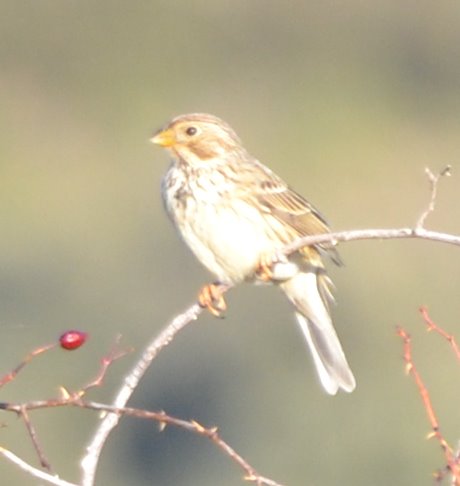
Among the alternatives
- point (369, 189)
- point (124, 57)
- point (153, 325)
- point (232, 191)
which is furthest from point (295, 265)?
point (124, 57)

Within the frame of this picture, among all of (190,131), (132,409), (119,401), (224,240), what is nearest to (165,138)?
(190,131)

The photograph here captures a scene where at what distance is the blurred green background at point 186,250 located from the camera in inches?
403

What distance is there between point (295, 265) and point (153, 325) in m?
5.07

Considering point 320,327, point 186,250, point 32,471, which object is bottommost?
point 32,471

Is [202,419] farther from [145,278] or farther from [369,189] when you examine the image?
[369,189]

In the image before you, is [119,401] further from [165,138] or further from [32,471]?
[165,138]

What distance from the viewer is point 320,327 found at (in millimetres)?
6316

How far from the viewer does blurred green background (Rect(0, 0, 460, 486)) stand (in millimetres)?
10227

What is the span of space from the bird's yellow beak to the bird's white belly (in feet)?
0.92

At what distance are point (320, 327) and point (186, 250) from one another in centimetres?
44

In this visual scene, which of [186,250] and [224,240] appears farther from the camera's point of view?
[186,250]

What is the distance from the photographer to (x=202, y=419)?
10.4 meters

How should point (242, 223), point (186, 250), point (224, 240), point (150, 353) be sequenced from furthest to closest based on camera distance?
point (186, 250), point (242, 223), point (224, 240), point (150, 353)

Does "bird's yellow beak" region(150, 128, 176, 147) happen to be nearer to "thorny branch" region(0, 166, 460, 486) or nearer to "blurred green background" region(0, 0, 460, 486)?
"blurred green background" region(0, 0, 460, 486)
